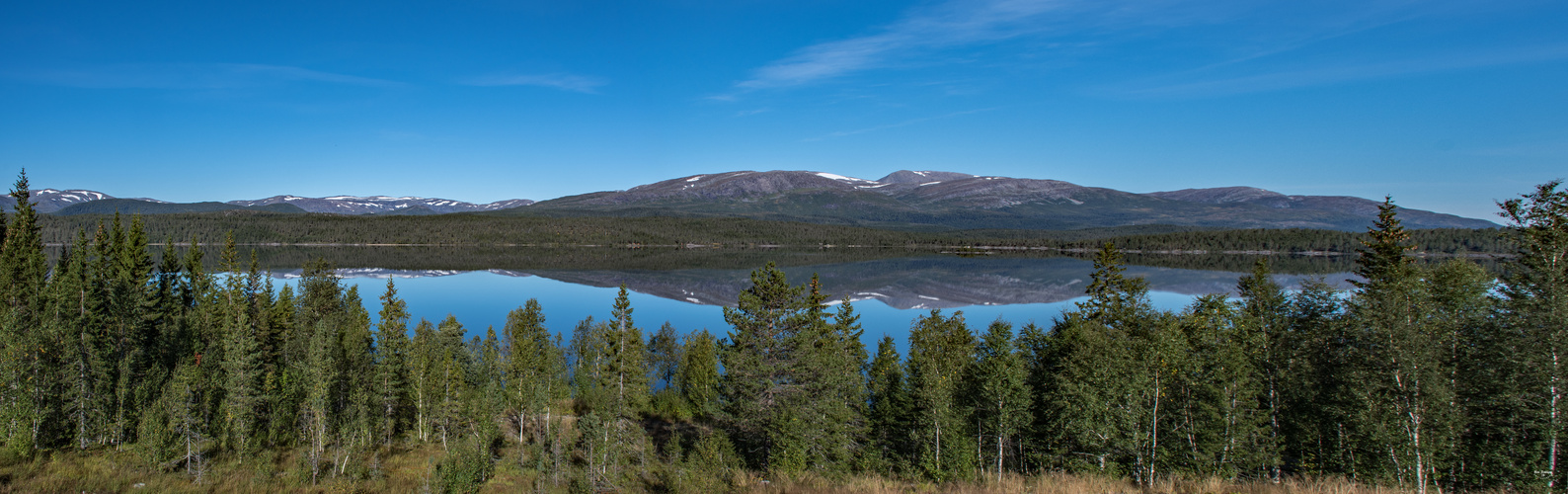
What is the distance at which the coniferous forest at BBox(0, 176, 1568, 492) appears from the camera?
762 inches

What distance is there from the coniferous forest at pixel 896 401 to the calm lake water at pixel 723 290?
63.5ft

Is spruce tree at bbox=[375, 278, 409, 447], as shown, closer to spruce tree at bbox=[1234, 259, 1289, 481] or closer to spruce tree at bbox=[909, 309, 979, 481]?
spruce tree at bbox=[909, 309, 979, 481]

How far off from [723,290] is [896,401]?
6789 centimetres

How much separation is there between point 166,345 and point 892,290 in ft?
253

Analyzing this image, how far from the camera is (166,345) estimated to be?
103 ft

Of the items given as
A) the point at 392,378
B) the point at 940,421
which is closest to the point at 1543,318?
the point at 940,421

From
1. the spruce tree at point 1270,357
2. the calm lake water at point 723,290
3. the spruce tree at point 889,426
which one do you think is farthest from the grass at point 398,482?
the calm lake water at point 723,290

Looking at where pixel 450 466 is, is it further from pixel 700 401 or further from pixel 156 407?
pixel 700 401

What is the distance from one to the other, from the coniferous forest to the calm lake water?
1936 cm

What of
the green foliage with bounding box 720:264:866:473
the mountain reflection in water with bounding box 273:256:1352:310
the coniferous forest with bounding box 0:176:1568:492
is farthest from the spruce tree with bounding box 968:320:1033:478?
the mountain reflection in water with bounding box 273:256:1352:310

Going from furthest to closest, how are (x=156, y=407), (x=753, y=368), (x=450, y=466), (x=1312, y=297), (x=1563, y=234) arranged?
1. (x=1312, y=297)
2. (x=753, y=368)
3. (x=156, y=407)
4. (x=1563, y=234)
5. (x=450, y=466)

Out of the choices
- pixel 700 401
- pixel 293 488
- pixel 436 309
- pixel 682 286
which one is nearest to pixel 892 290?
pixel 682 286

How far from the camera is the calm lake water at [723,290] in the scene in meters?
65.9

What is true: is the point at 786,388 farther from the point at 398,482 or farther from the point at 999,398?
the point at 398,482
